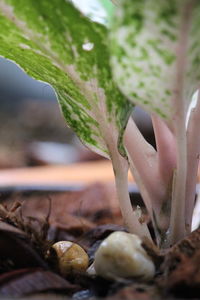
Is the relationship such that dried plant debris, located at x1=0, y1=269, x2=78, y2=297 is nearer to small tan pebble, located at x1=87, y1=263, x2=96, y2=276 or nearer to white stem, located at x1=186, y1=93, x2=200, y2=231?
small tan pebble, located at x1=87, y1=263, x2=96, y2=276

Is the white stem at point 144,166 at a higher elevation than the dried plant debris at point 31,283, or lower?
higher

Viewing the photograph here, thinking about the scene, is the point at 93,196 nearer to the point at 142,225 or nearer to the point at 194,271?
the point at 142,225

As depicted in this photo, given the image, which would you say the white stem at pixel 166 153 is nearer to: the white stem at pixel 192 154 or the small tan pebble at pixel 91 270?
the white stem at pixel 192 154

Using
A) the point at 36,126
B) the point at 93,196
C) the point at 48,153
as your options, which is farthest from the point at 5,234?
the point at 36,126

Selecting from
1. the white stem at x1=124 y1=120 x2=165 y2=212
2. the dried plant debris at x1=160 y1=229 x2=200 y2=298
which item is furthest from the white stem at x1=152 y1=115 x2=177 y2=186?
the dried plant debris at x1=160 y1=229 x2=200 y2=298

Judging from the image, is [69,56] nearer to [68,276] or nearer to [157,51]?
[157,51]

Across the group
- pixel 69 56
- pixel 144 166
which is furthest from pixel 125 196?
pixel 69 56

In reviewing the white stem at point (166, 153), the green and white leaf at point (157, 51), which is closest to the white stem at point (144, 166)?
the white stem at point (166, 153)
